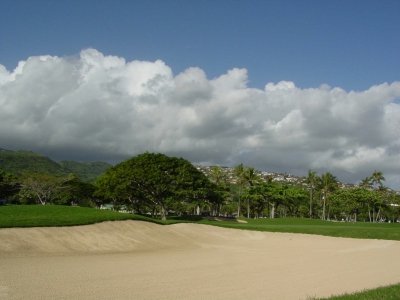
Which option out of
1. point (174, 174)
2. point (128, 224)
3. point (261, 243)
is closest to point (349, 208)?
point (174, 174)

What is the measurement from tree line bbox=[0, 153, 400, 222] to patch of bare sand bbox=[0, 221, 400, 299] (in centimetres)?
3024

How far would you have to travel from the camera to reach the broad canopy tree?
225ft

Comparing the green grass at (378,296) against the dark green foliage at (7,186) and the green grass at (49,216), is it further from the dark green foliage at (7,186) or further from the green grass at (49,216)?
the dark green foliage at (7,186)

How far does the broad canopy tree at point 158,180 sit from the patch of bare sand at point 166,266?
94.8 ft

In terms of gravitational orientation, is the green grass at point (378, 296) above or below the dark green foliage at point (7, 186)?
below

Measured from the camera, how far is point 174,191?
6938cm

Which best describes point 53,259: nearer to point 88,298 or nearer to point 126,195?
point 88,298

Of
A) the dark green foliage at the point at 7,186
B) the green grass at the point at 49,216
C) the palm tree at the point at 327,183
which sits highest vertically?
the palm tree at the point at 327,183

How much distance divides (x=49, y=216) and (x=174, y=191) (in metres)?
36.6

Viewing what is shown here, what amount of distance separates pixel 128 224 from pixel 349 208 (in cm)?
9335

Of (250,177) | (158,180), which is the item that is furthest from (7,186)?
(250,177)

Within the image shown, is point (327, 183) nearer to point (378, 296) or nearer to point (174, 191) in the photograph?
point (174, 191)

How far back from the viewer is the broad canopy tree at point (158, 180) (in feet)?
225

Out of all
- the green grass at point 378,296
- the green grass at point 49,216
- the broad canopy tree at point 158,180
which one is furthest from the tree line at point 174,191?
the green grass at point 378,296
